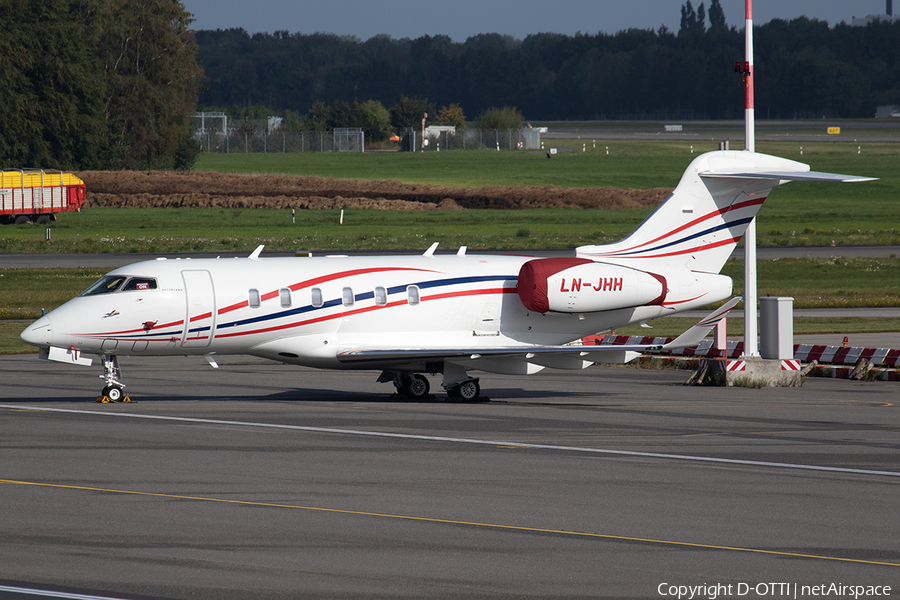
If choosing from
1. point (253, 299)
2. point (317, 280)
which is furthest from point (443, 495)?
point (317, 280)

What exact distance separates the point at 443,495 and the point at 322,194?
8077 cm

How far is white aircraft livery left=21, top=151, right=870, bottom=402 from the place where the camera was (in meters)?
22.3

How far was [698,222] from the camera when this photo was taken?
25.2 meters

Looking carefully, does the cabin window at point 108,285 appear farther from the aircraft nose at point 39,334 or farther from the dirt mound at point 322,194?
the dirt mound at point 322,194

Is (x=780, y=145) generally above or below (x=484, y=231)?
above

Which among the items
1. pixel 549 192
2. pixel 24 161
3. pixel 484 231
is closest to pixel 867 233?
pixel 484 231

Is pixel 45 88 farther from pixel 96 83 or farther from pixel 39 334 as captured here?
pixel 39 334

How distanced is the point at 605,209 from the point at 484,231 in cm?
1851

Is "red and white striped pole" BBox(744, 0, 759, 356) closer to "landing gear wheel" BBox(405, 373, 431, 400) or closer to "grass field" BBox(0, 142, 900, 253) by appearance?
"landing gear wheel" BBox(405, 373, 431, 400)

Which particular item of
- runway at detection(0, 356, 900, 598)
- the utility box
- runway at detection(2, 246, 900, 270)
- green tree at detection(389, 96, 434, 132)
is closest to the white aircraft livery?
runway at detection(0, 356, 900, 598)

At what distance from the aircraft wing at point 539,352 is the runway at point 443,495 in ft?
3.47

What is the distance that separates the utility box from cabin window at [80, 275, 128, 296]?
14567 mm

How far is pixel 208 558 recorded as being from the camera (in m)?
11.0

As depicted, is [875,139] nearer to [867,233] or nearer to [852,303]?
[867,233]
